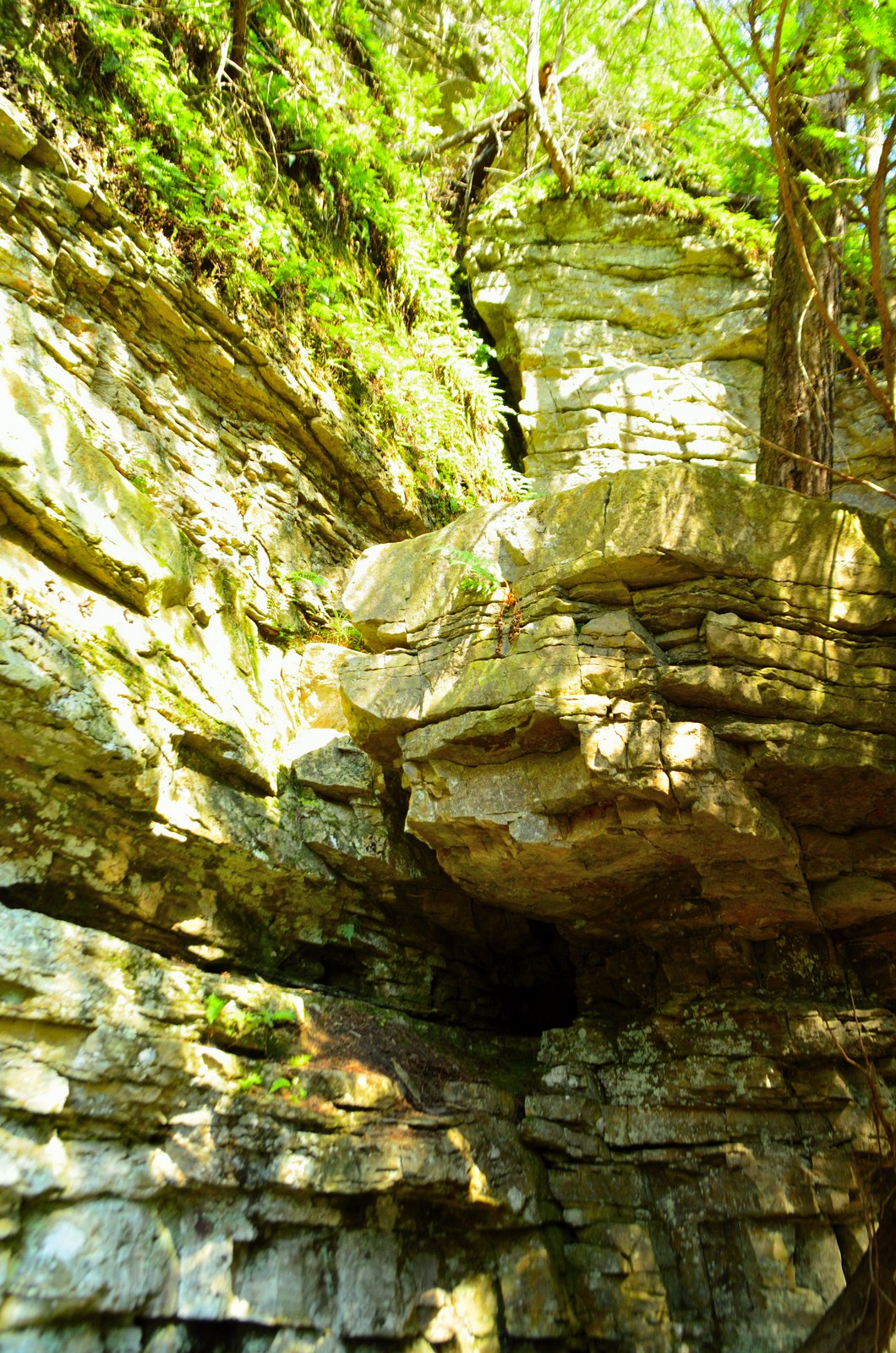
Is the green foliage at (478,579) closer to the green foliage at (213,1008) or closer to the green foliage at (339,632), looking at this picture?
the green foliage at (339,632)

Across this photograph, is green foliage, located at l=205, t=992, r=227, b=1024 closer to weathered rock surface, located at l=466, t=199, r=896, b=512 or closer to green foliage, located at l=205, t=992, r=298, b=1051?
green foliage, located at l=205, t=992, r=298, b=1051

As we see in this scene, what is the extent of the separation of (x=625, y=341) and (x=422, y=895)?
846 cm

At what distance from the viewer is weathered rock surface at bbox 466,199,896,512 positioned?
413 inches

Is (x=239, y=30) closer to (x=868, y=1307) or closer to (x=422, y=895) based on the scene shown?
(x=422, y=895)

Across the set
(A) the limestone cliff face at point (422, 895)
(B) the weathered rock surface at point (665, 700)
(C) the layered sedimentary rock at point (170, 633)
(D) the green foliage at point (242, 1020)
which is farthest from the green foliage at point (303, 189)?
(D) the green foliage at point (242, 1020)

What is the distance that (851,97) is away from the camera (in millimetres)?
6973

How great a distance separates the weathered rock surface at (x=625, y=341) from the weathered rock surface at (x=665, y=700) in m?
5.17

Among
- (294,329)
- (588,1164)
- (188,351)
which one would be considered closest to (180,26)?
(294,329)

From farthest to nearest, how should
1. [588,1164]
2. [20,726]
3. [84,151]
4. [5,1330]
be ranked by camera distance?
[84,151], [588,1164], [20,726], [5,1330]

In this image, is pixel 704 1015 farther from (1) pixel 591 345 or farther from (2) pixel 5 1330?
(1) pixel 591 345

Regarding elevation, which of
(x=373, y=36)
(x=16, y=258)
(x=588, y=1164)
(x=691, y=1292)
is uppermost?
(x=373, y=36)

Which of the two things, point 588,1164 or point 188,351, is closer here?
point 588,1164

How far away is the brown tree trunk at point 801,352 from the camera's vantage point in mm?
6422

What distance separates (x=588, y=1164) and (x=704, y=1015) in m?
1.33
